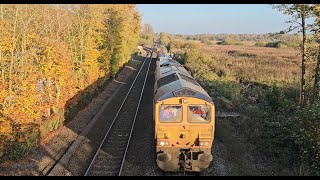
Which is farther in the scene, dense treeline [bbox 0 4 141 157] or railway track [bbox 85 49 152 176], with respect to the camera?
dense treeline [bbox 0 4 141 157]

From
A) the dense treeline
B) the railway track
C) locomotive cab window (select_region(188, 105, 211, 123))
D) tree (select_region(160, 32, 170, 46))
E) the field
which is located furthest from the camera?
tree (select_region(160, 32, 170, 46))

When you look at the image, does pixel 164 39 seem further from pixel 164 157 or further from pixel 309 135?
pixel 164 157

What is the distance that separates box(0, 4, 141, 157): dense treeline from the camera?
1410 centimetres

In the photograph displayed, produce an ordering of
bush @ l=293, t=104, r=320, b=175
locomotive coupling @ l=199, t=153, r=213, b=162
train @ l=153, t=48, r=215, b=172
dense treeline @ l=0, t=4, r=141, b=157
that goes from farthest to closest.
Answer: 1. dense treeline @ l=0, t=4, r=141, b=157
2. train @ l=153, t=48, r=215, b=172
3. locomotive coupling @ l=199, t=153, r=213, b=162
4. bush @ l=293, t=104, r=320, b=175

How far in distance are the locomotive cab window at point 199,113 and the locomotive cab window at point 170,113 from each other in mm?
383

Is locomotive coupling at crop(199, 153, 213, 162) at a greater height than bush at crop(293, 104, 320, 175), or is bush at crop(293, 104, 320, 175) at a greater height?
bush at crop(293, 104, 320, 175)

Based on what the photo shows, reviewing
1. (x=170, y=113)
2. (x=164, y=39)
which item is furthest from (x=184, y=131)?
(x=164, y=39)

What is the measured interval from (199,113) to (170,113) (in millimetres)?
1023

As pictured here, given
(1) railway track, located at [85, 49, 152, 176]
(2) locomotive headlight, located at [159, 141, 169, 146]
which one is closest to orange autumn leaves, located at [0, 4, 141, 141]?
(1) railway track, located at [85, 49, 152, 176]

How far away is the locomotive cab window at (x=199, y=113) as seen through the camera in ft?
40.8

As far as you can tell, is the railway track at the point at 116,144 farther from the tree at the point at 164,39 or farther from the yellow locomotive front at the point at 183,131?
the tree at the point at 164,39

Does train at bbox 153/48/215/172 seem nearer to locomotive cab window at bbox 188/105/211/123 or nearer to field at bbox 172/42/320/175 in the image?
locomotive cab window at bbox 188/105/211/123

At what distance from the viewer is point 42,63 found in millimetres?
16578

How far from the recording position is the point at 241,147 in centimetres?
1489
